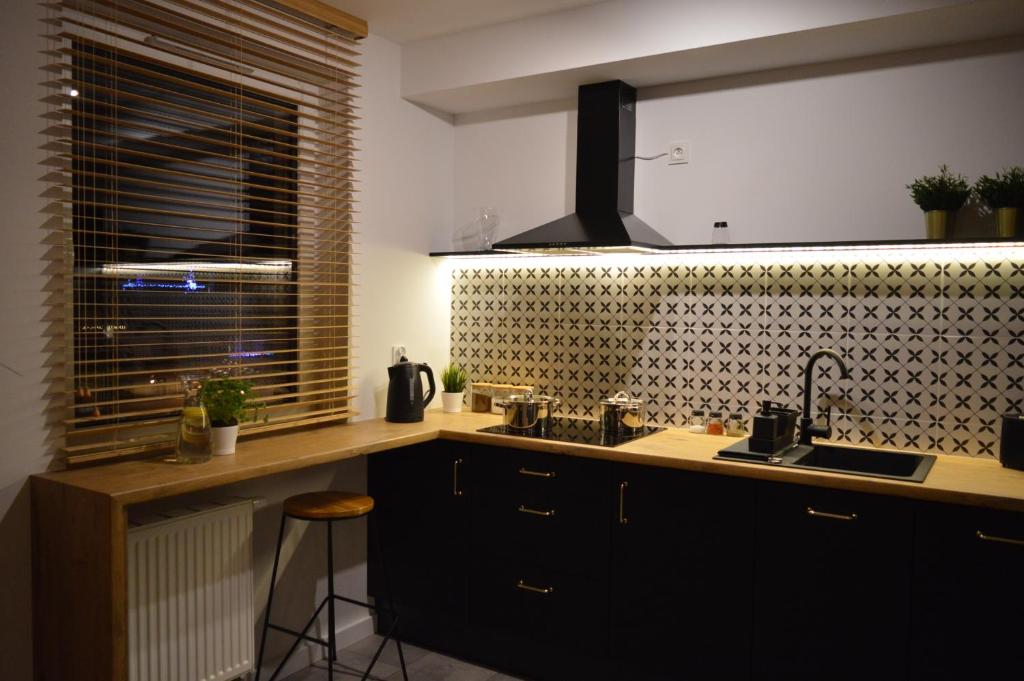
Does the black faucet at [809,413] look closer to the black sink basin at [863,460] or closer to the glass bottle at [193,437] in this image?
the black sink basin at [863,460]

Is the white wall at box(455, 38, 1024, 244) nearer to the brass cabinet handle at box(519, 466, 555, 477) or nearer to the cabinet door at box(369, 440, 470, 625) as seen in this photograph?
the brass cabinet handle at box(519, 466, 555, 477)

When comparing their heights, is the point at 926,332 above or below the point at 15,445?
above

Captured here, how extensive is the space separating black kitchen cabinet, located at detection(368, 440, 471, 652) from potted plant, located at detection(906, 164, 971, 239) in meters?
1.87

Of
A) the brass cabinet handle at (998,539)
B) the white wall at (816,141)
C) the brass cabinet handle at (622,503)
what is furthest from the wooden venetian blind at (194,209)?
the brass cabinet handle at (998,539)

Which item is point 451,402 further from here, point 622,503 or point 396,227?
point 622,503

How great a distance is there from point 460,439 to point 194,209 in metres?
1.30

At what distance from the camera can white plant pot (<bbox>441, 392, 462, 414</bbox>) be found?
368 cm

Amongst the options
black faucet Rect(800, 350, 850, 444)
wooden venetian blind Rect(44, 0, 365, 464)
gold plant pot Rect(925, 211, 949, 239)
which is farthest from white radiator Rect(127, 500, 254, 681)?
gold plant pot Rect(925, 211, 949, 239)

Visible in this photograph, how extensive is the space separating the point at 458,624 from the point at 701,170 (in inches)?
83.8

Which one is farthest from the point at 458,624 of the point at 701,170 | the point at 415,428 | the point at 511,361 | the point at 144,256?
the point at 701,170

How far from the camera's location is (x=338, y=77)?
3.24 meters

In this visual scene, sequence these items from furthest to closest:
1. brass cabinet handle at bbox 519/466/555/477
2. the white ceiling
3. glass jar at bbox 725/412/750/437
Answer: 1. glass jar at bbox 725/412/750/437
2. the white ceiling
3. brass cabinet handle at bbox 519/466/555/477

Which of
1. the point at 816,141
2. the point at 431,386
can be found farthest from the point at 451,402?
the point at 816,141

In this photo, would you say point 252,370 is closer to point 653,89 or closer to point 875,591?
point 653,89
